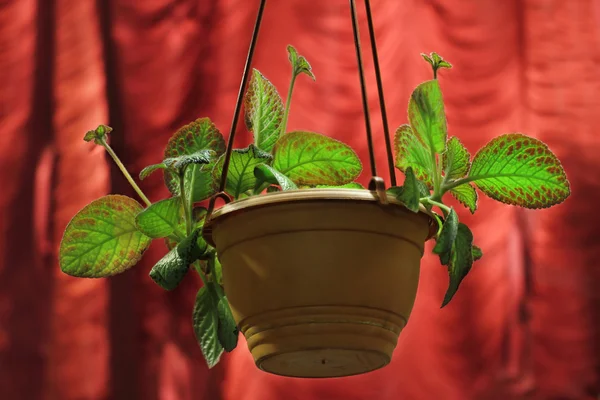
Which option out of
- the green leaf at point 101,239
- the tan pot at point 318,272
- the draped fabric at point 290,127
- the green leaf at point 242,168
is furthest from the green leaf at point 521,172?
the draped fabric at point 290,127

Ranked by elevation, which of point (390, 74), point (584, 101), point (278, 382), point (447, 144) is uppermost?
point (447, 144)

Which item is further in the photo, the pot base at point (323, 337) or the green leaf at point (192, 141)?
the green leaf at point (192, 141)

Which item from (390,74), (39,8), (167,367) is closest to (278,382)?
(167,367)

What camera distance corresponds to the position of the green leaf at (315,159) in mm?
809

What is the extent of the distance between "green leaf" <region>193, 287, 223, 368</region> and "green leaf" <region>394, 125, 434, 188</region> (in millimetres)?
252

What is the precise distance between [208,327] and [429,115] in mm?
325

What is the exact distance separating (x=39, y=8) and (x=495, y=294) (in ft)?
3.44

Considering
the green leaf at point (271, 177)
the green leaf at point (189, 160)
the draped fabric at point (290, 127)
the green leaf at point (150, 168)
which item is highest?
the green leaf at point (189, 160)

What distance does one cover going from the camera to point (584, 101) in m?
1.57

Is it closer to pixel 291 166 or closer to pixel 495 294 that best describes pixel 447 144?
pixel 291 166

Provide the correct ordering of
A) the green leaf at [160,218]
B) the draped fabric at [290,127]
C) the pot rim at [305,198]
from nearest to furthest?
the pot rim at [305,198] < the green leaf at [160,218] < the draped fabric at [290,127]

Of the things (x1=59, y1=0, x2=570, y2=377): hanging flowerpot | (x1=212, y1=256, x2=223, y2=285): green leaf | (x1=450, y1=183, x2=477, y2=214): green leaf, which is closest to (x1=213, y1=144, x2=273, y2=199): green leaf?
(x1=59, y1=0, x2=570, y2=377): hanging flowerpot

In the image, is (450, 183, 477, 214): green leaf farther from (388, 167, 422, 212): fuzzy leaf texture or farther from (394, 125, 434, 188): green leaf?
(388, 167, 422, 212): fuzzy leaf texture

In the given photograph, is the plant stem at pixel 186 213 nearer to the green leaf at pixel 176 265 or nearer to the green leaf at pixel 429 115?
the green leaf at pixel 176 265
